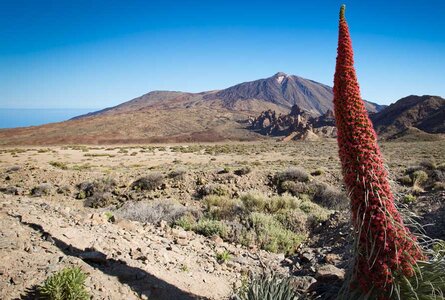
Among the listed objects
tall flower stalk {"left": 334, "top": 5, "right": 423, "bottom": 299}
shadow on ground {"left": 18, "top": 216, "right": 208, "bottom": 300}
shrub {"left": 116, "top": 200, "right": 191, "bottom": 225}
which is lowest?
shrub {"left": 116, "top": 200, "right": 191, "bottom": 225}

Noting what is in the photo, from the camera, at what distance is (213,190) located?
12.5 metres

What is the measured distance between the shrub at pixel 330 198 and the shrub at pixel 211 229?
5.30m

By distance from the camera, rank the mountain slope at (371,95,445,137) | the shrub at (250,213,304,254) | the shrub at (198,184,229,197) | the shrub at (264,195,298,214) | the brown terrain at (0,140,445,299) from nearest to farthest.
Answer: the brown terrain at (0,140,445,299)
the shrub at (250,213,304,254)
the shrub at (264,195,298,214)
the shrub at (198,184,229,197)
the mountain slope at (371,95,445,137)

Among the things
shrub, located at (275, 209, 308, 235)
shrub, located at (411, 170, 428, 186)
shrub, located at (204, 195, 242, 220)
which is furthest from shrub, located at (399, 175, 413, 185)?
shrub, located at (204, 195, 242, 220)

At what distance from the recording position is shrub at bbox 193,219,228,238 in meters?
7.44

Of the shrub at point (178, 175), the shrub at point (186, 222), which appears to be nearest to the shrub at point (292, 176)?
the shrub at point (178, 175)

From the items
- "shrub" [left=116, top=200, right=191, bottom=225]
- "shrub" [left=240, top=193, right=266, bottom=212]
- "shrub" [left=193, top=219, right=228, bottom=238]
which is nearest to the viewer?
"shrub" [left=193, top=219, right=228, bottom=238]

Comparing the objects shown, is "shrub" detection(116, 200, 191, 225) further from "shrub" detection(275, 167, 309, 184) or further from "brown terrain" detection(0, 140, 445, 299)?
"shrub" detection(275, 167, 309, 184)

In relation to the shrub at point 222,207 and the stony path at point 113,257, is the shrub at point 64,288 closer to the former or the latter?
the stony path at point 113,257

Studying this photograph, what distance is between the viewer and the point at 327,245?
7.03 meters

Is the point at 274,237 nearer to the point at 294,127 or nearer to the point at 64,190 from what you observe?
the point at 64,190

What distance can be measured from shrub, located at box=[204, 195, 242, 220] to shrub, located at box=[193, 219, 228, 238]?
150cm

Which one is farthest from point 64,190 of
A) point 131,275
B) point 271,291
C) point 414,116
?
point 414,116

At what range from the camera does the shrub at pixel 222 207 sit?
9.41 metres
